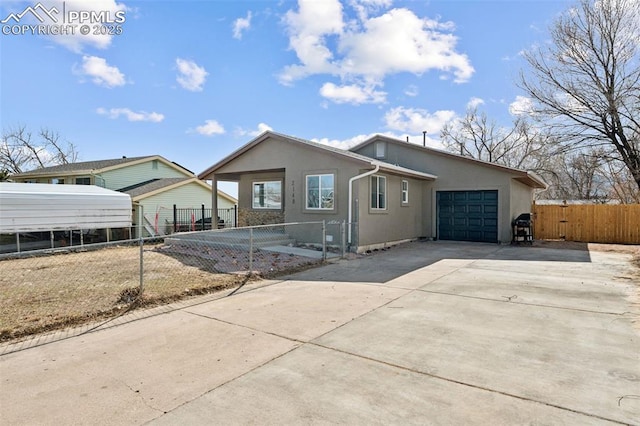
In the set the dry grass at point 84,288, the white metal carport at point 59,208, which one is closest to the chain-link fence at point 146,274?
the dry grass at point 84,288

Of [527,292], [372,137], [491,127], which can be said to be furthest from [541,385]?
[491,127]

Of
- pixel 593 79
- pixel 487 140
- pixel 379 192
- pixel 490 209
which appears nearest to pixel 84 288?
pixel 379 192

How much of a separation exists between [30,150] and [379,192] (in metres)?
38.8

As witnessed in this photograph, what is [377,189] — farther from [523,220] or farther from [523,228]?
[523,228]

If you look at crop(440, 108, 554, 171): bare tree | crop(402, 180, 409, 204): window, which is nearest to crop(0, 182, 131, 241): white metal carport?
crop(402, 180, 409, 204): window

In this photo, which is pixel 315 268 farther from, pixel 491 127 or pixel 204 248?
pixel 491 127

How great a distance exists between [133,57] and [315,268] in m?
9.15

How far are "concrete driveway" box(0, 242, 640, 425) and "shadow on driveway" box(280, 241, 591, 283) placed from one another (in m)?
1.65

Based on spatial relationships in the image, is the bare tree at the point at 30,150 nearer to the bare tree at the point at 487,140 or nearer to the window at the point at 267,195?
the window at the point at 267,195

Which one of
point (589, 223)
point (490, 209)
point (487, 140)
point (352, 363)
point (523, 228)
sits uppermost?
point (487, 140)

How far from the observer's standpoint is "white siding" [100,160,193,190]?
78.0ft

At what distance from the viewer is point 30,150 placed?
36.2 metres

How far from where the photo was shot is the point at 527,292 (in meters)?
6.73

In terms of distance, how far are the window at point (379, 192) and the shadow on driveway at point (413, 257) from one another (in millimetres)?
1609
